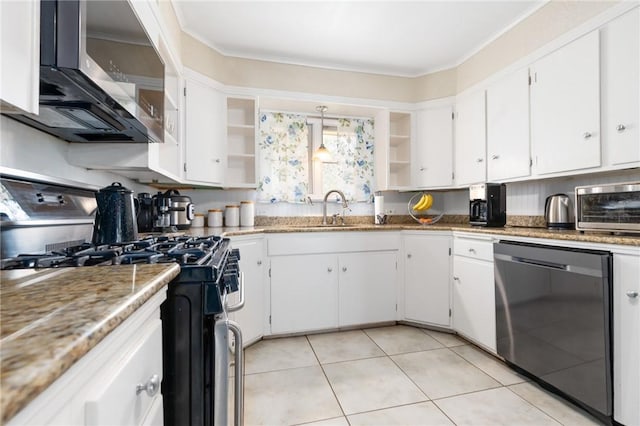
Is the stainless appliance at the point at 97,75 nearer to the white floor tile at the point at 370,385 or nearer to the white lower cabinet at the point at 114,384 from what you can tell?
the white lower cabinet at the point at 114,384

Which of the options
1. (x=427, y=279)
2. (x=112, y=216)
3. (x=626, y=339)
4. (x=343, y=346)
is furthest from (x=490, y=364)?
(x=112, y=216)

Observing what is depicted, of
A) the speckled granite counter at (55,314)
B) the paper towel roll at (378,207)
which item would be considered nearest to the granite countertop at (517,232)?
the paper towel roll at (378,207)

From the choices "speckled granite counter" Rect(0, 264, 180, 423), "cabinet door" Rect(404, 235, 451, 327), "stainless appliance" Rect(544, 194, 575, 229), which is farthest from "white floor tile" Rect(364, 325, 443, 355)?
"speckled granite counter" Rect(0, 264, 180, 423)

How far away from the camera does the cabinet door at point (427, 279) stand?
261 centimetres

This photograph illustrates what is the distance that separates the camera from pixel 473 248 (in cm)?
232

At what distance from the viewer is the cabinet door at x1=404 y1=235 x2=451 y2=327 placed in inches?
103

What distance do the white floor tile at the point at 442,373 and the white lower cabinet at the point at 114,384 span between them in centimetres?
162

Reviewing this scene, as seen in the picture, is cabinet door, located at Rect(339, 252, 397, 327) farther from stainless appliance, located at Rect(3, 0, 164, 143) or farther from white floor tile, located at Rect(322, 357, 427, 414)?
stainless appliance, located at Rect(3, 0, 164, 143)

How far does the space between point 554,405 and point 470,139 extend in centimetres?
203

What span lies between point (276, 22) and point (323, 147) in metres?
1.14

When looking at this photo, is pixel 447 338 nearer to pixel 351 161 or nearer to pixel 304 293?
pixel 304 293

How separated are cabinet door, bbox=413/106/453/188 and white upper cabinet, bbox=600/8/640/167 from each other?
1267 millimetres

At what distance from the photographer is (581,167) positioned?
1.90 m

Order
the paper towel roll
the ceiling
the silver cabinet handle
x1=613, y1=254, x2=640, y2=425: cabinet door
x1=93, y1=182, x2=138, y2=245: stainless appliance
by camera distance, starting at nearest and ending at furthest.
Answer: the silver cabinet handle → x1=93, y1=182, x2=138, y2=245: stainless appliance → x1=613, y1=254, x2=640, y2=425: cabinet door → the ceiling → the paper towel roll
